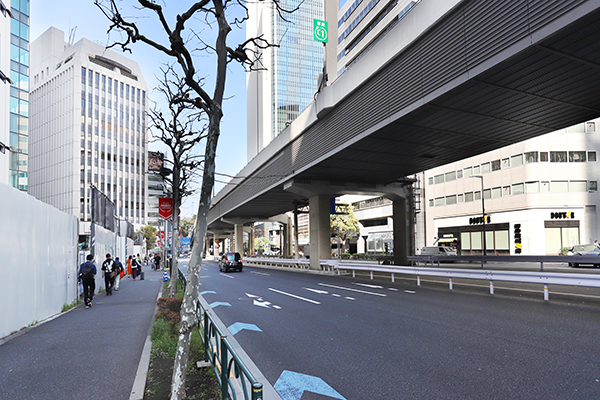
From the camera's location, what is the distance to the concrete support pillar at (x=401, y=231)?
33.0m

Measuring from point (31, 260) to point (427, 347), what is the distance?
10004 mm

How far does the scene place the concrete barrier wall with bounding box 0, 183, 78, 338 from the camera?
8.89 m

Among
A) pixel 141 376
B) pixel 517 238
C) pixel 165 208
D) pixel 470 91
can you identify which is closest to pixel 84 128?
pixel 165 208

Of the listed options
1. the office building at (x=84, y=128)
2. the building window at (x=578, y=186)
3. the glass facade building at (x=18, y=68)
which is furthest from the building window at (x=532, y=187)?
the office building at (x=84, y=128)

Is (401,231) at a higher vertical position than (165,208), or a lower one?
lower

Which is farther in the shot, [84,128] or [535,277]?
[84,128]

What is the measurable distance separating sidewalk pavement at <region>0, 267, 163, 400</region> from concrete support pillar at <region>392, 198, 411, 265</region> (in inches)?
992

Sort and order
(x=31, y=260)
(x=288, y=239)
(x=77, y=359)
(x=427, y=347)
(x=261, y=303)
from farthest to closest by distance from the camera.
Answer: (x=288, y=239) → (x=261, y=303) → (x=31, y=260) → (x=427, y=347) → (x=77, y=359)

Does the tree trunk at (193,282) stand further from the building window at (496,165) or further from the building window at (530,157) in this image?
the building window at (496,165)

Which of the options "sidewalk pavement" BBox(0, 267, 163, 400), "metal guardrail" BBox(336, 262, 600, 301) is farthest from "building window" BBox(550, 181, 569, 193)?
"sidewalk pavement" BBox(0, 267, 163, 400)

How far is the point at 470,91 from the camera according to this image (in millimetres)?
13320

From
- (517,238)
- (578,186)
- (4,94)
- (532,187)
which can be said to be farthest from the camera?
(532,187)

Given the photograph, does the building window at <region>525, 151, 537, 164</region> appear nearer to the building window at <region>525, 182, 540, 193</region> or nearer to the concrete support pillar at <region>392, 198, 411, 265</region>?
the building window at <region>525, 182, 540, 193</region>

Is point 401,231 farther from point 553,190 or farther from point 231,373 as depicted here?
point 231,373
